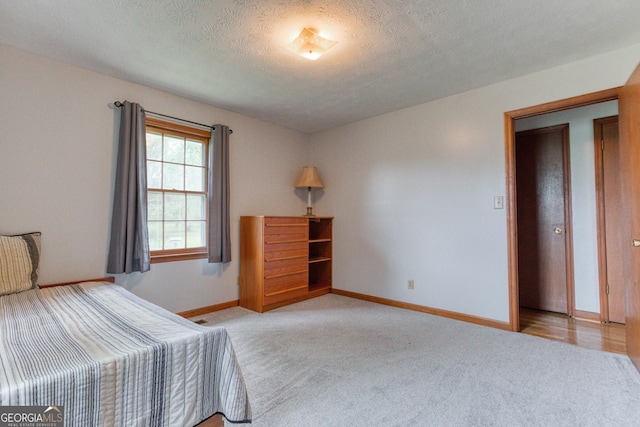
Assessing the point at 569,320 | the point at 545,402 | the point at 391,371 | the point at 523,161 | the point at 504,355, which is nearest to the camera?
the point at 545,402

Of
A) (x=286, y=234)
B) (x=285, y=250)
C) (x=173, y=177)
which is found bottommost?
(x=285, y=250)

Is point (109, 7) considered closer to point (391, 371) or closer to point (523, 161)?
point (391, 371)

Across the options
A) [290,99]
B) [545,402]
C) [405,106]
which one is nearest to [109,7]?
[290,99]

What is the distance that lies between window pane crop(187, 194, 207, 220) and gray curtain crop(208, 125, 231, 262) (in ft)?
0.61

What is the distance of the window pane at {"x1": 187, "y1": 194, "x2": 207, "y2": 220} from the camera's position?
328cm

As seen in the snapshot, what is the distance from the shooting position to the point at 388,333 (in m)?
2.65

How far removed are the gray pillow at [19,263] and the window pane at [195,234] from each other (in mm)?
1254

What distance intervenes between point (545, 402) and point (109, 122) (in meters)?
3.88

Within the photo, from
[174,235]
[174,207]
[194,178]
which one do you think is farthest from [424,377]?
[194,178]

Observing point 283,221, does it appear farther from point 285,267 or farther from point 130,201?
point 130,201

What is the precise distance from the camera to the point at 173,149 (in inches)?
124

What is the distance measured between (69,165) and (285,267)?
2.29 m

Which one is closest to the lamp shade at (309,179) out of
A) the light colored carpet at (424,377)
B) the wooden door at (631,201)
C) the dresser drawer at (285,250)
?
the dresser drawer at (285,250)

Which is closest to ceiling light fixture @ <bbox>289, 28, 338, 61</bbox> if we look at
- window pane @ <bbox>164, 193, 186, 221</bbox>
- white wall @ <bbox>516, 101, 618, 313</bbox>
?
window pane @ <bbox>164, 193, 186, 221</bbox>
